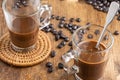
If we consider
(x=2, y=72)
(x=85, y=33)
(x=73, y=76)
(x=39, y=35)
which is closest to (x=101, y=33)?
(x=85, y=33)

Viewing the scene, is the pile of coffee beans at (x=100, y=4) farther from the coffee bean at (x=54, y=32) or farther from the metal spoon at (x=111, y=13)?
the metal spoon at (x=111, y=13)

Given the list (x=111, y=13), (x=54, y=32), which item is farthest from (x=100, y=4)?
(x=111, y=13)

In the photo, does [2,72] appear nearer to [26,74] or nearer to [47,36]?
[26,74]

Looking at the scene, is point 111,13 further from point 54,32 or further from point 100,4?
point 100,4

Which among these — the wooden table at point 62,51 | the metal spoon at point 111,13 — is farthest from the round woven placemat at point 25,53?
the metal spoon at point 111,13

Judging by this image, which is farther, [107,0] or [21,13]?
[107,0]

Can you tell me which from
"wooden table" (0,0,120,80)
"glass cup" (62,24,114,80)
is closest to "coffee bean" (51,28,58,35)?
"wooden table" (0,0,120,80)
